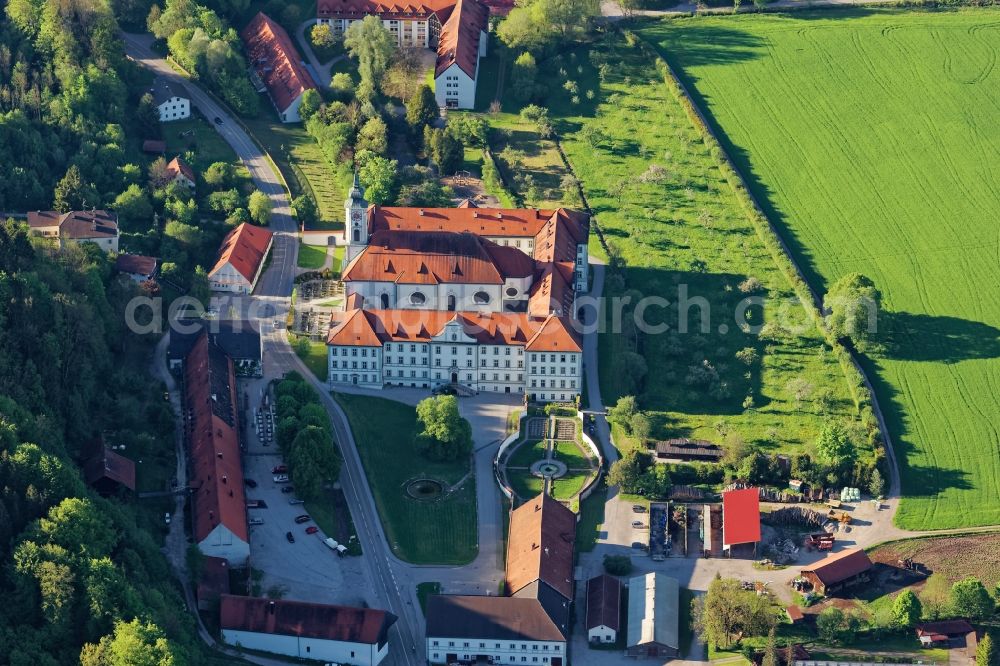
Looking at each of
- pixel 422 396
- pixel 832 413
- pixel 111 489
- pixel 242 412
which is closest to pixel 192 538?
pixel 111 489

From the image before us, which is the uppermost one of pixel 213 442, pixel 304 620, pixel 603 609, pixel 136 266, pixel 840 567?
pixel 136 266

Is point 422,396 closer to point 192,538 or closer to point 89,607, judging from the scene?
point 192,538

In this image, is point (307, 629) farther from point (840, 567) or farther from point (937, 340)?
point (937, 340)

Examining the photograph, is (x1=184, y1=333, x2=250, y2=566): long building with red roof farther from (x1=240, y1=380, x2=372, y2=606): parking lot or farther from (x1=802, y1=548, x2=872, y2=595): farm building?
(x1=802, y1=548, x2=872, y2=595): farm building

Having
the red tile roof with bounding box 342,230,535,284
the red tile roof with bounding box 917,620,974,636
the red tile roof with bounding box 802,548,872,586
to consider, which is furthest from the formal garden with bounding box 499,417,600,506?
the red tile roof with bounding box 917,620,974,636

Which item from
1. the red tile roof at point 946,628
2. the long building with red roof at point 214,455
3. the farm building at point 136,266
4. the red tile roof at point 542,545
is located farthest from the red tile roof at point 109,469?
the red tile roof at point 946,628

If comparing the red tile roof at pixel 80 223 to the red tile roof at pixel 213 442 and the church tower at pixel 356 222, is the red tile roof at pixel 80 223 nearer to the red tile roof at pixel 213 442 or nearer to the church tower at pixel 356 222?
the red tile roof at pixel 213 442

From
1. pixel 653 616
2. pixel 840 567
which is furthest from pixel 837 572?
pixel 653 616
